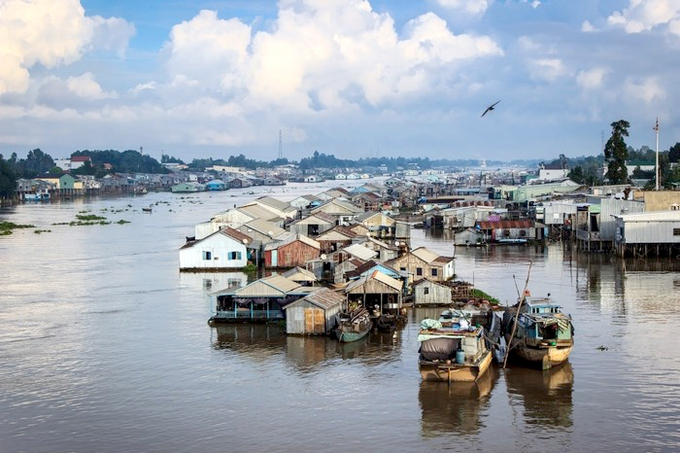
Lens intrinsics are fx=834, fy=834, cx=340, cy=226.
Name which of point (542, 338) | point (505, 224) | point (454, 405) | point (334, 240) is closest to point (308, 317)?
point (542, 338)

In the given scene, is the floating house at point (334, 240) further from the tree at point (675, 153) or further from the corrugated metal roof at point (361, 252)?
the tree at point (675, 153)

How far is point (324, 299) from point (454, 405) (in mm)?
6186

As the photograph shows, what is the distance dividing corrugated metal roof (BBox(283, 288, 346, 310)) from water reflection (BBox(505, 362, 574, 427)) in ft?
16.4

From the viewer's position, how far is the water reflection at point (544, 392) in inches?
580

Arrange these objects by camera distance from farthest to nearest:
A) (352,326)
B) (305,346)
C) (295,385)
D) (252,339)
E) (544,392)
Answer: (252,339) → (352,326) → (305,346) → (295,385) → (544,392)

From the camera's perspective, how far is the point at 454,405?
50.1 ft

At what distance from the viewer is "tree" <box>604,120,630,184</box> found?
53.8m

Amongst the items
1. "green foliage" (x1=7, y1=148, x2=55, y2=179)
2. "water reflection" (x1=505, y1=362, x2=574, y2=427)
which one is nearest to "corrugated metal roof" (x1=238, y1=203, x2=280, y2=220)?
"water reflection" (x1=505, y1=362, x2=574, y2=427)

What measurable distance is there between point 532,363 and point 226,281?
1464cm

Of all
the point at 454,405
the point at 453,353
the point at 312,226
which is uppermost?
the point at 312,226

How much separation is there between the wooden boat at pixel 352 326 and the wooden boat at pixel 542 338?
140 inches

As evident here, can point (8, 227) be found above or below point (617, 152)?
below

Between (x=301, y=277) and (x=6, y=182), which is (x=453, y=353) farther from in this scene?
(x=6, y=182)

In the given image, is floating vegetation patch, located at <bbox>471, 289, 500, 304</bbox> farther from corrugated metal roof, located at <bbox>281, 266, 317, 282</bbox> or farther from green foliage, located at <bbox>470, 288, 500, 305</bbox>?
corrugated metal roof, located at <bbox>281, 266, 317, 282</bbox>
